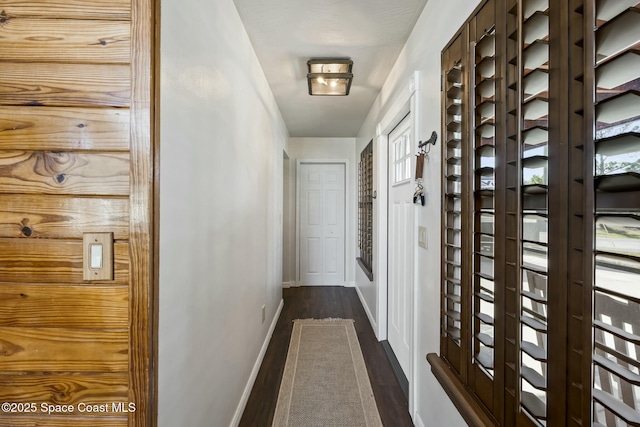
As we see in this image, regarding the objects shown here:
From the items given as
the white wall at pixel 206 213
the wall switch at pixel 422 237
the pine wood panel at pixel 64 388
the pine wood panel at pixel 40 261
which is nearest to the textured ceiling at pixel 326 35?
the white wall at pixel 206 213

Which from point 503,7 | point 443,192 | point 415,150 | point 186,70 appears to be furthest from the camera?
point 415,150

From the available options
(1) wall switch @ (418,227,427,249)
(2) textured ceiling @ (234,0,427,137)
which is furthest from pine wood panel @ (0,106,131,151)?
(1) wall switch @ (418,227,427,249)

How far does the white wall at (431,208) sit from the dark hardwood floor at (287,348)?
10.6 inches

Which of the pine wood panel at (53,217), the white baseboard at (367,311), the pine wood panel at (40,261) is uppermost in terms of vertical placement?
the pine wood panel at (53,217)

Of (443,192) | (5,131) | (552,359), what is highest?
(5,131)

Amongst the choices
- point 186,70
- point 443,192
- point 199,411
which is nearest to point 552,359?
point 443,192

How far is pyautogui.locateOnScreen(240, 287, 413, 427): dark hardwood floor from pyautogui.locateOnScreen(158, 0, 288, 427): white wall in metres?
0.18

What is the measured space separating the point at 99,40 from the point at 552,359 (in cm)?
152

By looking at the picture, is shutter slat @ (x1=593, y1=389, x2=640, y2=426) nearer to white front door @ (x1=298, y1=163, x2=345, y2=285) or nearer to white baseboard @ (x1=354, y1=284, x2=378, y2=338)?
white baseboard @ (x1=354, y1=284, x2=378, y2=338)

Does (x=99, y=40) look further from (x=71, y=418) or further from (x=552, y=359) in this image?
(x=552, y=359)

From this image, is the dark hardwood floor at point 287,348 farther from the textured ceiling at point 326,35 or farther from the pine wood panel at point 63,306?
the textured ceiling at point 326,35

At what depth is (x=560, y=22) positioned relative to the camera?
700 mm

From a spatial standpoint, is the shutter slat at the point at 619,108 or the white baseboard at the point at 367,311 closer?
the shutter slat at the point at 619,108

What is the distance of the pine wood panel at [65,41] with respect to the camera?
0.88m
